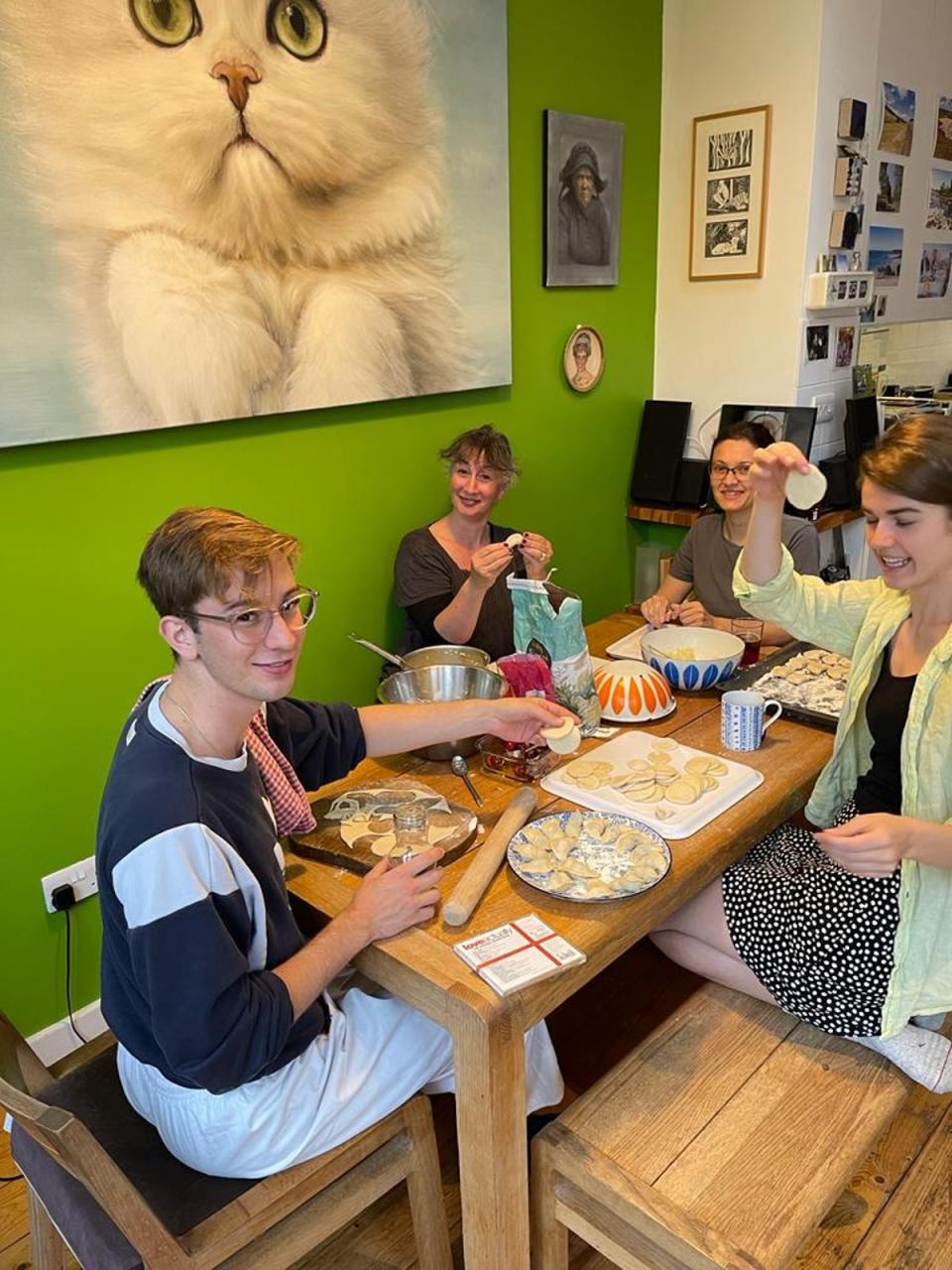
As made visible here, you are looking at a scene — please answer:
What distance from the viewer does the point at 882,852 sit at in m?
1.20

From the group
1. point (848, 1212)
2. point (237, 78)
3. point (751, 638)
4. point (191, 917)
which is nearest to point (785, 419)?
point (751, 638)

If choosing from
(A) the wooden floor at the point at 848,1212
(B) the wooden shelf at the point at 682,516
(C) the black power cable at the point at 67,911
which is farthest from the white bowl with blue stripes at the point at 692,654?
(C) the black power cable at the point at 67,911

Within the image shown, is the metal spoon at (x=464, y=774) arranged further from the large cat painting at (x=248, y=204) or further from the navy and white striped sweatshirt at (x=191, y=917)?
the large cat painting at (x=248, y=204)

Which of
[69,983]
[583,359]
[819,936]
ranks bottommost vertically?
[69,983]

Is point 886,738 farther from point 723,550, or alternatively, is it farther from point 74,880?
point 74,880

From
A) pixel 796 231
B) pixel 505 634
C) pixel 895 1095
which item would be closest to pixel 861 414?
pixel 796 231

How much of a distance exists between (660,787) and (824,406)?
2.14 meters

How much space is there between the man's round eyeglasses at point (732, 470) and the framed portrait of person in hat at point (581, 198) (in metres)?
0.87

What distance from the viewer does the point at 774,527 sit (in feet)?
5.29

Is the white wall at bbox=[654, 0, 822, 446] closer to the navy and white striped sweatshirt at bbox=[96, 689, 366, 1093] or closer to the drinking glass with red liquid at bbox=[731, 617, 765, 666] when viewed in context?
the drinking glass with red liquid at bbox=[731, 617, 765, 666]

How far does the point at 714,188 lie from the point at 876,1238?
2.86 metres

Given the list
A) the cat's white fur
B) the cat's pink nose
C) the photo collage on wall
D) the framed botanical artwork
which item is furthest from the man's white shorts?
the photo collage on wall

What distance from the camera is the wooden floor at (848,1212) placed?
4.87ft

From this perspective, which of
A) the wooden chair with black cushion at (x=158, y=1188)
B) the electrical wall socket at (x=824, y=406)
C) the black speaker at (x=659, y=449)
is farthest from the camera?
the black speaker at (x=659, y=449)
